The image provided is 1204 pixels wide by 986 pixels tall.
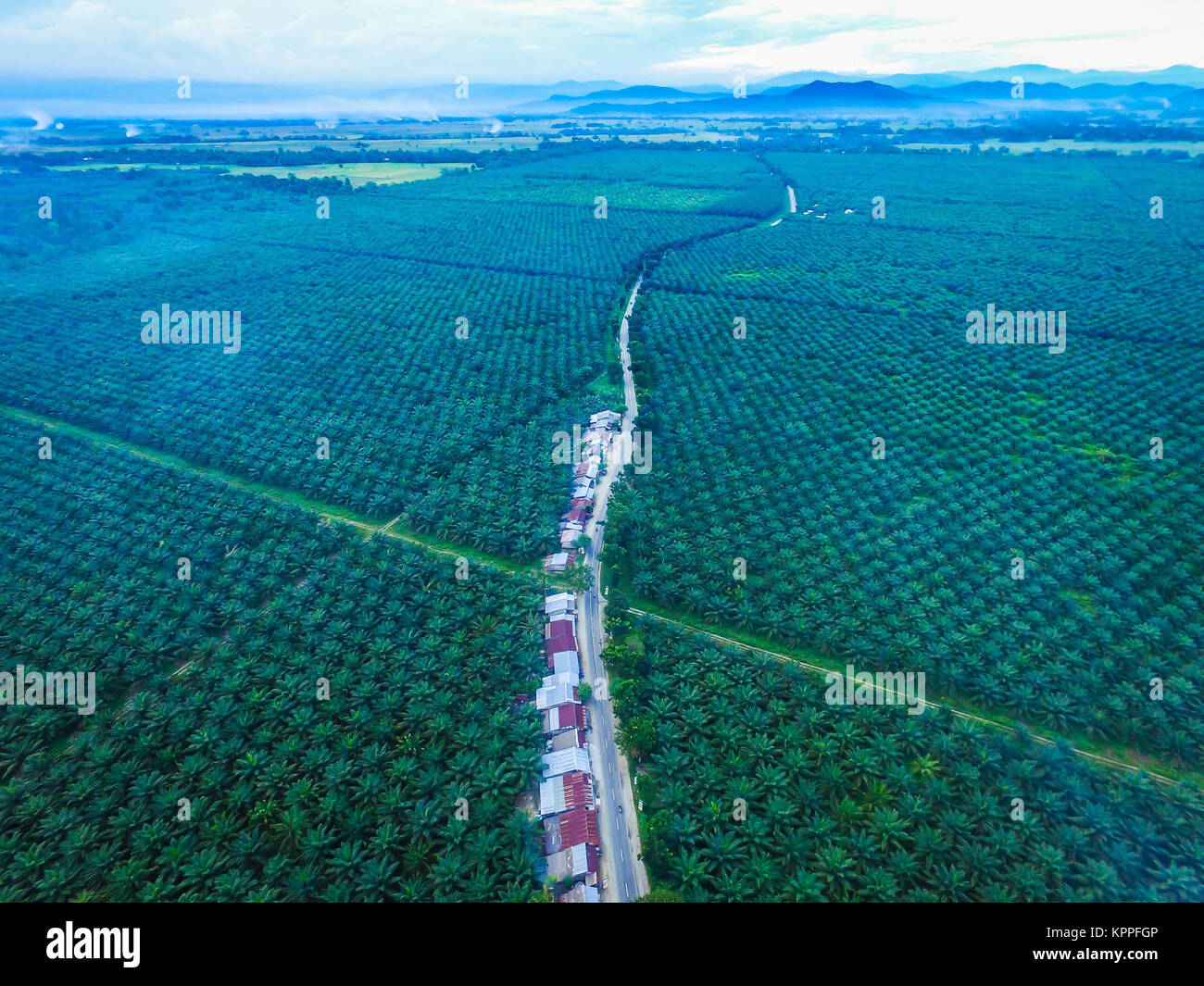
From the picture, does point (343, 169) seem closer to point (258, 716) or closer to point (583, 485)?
point (583, 485)

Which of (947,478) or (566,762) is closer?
(566,762)

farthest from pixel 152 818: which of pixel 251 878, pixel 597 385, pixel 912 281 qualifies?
pixel 912 281

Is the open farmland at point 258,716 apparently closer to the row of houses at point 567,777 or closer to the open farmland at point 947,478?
the row of houses at point 567,777

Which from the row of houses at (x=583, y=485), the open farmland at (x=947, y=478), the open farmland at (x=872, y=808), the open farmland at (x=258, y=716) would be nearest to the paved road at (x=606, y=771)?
the open farmland at (x=872, y=808)

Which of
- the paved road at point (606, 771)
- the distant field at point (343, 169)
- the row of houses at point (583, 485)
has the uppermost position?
the distant field at point (343, 169)

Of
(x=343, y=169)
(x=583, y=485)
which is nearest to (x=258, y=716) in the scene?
(x=583, y=485)

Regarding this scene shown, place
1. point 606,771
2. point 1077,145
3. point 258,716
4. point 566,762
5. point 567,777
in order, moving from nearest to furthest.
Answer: point 567,777 → point 566,762 → point 606,771 → point 258,716 → point 1077,145

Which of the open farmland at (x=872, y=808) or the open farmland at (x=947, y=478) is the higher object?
the open farmland at (x=947, y=478)
